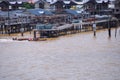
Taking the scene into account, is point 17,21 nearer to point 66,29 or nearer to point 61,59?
point 66,29

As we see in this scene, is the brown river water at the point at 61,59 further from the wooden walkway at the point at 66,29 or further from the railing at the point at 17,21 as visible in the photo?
the railing at the point at 17,21

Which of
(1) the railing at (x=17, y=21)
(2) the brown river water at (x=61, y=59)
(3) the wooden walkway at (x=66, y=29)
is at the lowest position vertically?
(2) the brown river water at (x=61, y=59)

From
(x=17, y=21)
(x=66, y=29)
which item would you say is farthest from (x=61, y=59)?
(x=17, y=21)

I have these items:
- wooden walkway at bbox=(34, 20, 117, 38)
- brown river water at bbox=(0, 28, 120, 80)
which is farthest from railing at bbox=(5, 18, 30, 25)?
brown river water at bbox=(0, 28, 120, 80)

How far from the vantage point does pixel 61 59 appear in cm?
4081

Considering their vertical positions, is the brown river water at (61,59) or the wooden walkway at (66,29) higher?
the wooden walkway at (66,29)

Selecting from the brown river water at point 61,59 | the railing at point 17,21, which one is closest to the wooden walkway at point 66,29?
the brown river water at point 61,59

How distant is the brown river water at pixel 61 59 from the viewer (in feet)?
111

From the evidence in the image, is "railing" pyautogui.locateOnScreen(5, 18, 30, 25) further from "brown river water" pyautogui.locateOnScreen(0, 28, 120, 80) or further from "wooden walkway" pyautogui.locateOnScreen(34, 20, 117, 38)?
"brown river water" pyautogui.locateOnScreen(0, 28, 120, 80)

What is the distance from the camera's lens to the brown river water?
3394cm

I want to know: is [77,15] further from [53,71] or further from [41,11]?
[53,71]

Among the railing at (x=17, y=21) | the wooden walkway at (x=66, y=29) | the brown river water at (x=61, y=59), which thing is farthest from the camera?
the railing at (x=17, y=21)

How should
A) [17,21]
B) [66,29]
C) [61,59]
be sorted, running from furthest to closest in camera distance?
[17,21] → [66,29] → [61,59]

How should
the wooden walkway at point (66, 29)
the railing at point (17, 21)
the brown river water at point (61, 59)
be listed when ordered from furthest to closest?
the railing at point (17, 21) → the wooden walkway at point (66, 29) → the brown river water at point (61, 59)
